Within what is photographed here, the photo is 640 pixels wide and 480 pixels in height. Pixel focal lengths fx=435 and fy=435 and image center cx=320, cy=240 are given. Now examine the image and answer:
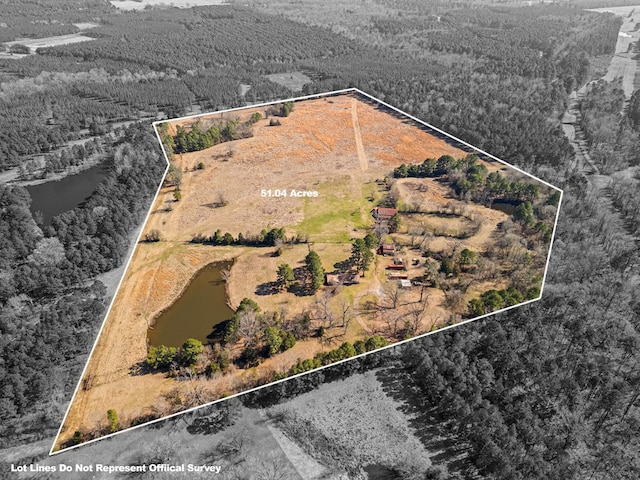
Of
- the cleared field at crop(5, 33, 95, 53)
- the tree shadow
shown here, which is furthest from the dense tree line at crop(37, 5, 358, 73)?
the tree shadow

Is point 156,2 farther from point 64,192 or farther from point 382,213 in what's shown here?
point 382,213

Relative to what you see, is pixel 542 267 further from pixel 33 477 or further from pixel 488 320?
pixel 33 477

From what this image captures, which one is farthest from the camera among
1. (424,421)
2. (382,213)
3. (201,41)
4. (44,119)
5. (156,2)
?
(156,2)

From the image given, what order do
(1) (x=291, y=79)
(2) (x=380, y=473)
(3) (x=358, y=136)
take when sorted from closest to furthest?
(3) (x=358, y=136), (2) (x=380, y=473), (1) (x=291, y=79)

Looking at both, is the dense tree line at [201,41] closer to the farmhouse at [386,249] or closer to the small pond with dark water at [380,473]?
the small pond with dark water at [380,473]

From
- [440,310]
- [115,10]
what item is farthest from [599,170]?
[115,10]

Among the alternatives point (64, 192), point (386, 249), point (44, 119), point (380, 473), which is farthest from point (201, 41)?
point (386, 249)
